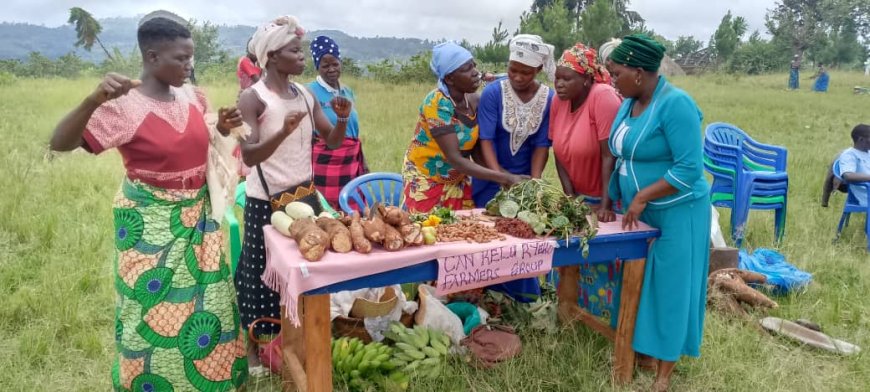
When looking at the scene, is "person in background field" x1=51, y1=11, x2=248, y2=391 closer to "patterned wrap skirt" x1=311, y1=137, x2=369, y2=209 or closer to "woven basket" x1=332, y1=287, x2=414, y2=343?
"woven basket" x1=332, y1=287, x2=414, y2=343

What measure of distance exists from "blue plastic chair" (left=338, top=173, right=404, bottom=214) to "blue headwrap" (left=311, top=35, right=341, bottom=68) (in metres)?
1.19

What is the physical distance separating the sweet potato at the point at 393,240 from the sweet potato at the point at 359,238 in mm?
74

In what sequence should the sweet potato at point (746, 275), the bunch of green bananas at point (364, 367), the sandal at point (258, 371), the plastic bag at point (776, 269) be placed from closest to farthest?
the bunch of green bananas at point (364, 367) < the sandal at point (258, 371) < the sweet potato at point (746, 275) < the plastic bag at point (776, 269)

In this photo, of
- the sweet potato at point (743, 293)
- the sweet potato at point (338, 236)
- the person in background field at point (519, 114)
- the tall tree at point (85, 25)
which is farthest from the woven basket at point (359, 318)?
the tall tree at point (85, 25)

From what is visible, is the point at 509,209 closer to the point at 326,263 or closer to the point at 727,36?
the point at 326,263

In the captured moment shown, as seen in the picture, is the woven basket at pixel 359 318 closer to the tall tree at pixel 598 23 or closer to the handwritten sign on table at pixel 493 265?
the handwritten sign on table at pixel 493 265

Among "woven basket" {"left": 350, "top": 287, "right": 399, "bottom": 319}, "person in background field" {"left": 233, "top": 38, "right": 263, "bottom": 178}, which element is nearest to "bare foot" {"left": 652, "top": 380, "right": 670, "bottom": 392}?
"woven basket" {"left": 350, "top": 287, "right": 399, "bottom": 319}

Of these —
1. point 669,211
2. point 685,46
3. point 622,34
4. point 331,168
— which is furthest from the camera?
point 685,46

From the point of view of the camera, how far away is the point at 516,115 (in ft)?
11.5

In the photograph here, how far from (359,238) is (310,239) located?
209mm

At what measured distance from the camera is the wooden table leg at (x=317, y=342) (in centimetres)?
240

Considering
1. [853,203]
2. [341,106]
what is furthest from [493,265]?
[853,203]

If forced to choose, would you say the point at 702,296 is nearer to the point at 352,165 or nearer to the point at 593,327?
the point at 593,327

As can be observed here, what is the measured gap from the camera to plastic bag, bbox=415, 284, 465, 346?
3389mm
